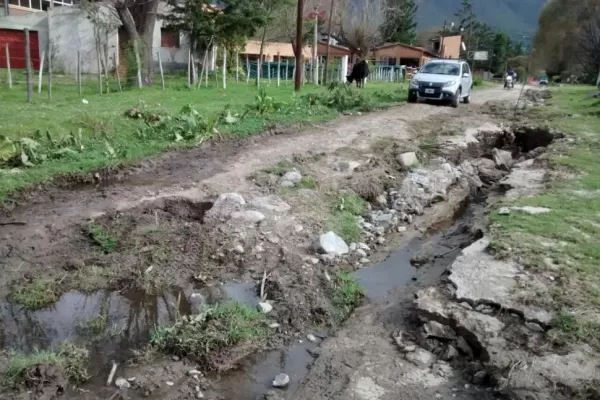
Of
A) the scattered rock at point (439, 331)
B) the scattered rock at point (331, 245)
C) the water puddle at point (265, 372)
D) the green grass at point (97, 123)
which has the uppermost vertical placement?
the green grass at point (97, 123)

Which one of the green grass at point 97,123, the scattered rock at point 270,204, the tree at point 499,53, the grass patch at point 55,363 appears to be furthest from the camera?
the tree at point 499,53

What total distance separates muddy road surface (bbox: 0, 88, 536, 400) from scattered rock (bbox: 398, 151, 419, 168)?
15 cm

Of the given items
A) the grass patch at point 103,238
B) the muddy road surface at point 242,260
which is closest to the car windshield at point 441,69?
the muddy road surface at point 242,260

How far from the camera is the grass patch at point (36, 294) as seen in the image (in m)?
4.98

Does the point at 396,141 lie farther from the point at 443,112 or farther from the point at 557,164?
the point at 443,112

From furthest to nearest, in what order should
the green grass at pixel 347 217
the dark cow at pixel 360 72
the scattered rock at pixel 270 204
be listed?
1. the dark cow at pixel 360 72
2. the scattered rock at pixel 270 204
3. the green grass at pixel 347 217

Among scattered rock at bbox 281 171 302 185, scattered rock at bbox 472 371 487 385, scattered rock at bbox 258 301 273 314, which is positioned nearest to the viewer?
scattered rock at bbox 472 371 487 385

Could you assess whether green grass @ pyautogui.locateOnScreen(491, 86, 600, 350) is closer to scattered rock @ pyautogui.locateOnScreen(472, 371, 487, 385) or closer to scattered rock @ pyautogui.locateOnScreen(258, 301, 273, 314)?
scattered rock @ pyautogui.locateOnScreen(472, 371, 487, 385)

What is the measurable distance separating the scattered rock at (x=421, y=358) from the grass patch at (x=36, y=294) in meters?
3.32

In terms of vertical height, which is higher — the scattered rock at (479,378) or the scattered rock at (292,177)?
the scattered rock at (292,177)

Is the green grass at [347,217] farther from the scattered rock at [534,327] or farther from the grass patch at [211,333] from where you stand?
the scattered rock at [534,327]

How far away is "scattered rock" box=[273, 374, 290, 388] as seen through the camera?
4137mm

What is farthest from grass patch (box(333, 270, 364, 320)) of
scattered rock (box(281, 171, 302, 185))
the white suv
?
the white suv

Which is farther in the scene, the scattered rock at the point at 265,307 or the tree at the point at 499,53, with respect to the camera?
the tree at the point at 499,53
